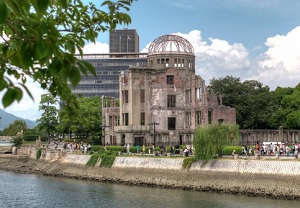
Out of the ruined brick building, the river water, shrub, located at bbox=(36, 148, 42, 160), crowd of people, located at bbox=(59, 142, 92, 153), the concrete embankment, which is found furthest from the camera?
shrub, located at bbox=(36, 148, 42, 160)

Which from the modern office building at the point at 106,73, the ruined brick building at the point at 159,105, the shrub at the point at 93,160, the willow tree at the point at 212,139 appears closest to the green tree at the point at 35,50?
the willow tree at the point at 212,139

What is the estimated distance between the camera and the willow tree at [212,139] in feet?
147

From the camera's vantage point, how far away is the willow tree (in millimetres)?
44688

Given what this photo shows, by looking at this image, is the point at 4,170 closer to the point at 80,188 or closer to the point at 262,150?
the point at 80,188

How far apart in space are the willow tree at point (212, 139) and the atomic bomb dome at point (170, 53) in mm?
26353

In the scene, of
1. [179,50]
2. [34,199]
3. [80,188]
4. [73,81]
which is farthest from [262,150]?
[73,81]

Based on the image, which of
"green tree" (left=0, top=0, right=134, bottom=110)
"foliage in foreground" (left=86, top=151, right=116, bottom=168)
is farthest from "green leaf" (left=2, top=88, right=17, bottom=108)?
"foliage in foreground" (left=86, top=151, right=116, bottom=168)

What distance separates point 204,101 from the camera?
63594 mm

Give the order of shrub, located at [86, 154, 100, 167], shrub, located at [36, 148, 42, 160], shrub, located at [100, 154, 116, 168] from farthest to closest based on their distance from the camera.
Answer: shrub, located at [36, 148, 42, 160]
shrub, located at [86, 154, 100, 167]
shrub, located at [100, 154, 116, 168]

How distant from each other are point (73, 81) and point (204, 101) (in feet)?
195

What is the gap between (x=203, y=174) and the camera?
4422cm

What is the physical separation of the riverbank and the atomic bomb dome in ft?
69.1

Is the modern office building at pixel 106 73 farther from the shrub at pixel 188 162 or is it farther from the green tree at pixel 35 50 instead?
the green tree at pixel 35 50

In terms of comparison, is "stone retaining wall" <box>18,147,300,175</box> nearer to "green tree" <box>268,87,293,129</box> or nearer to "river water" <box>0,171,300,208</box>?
"river water" <box>0,171,300,208</box>
